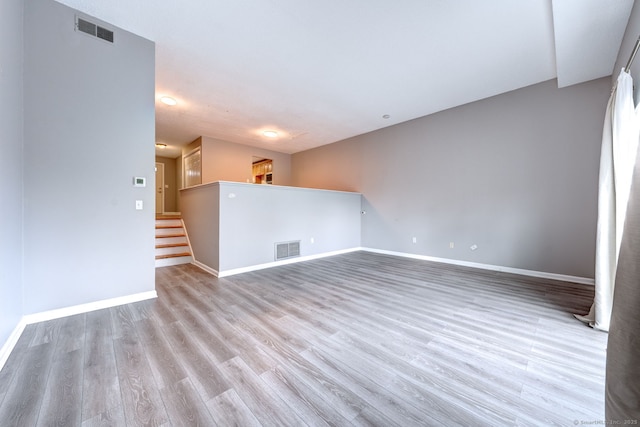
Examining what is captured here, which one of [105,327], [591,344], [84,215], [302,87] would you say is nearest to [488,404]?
[591,344]

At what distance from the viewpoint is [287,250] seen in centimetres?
483

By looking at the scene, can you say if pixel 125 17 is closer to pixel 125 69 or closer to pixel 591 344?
pixel 125 69

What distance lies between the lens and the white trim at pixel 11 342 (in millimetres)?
1683

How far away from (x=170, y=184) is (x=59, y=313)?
781 cm

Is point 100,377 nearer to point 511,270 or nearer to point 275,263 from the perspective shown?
point 275,263

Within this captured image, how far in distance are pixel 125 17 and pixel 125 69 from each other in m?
0.50

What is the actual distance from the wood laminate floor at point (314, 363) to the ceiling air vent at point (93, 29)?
115 inches

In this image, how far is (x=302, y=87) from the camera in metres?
3.94

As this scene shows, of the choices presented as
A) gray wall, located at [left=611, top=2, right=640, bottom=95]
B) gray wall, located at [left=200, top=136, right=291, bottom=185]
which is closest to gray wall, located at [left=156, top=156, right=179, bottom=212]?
gray wall, located at [left=200, top=136, right=291, bottom=185]

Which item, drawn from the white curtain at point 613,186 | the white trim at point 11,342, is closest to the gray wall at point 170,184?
the white trim at point 11,342

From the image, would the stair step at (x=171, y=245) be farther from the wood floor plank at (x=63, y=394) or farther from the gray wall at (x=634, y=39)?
the gray wall at (x=634, y=39)

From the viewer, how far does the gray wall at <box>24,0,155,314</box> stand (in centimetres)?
228

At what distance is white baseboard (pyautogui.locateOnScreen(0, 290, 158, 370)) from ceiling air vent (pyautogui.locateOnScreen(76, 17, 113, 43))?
2.85 meters

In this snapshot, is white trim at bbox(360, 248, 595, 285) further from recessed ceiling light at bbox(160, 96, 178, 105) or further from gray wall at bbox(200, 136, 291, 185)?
recessed ceiling light at bbox(160, 96, 178, 105)
